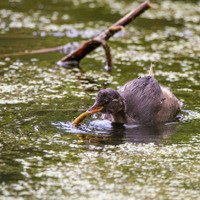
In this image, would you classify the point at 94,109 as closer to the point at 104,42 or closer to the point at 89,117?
the point at 89,117

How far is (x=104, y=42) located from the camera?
1034 cm

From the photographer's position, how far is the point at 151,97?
7.97 meters

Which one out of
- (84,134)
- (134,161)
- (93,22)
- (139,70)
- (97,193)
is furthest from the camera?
(93,22)

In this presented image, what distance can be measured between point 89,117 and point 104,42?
2.88 metres

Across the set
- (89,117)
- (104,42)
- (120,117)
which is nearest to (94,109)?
(89,117)

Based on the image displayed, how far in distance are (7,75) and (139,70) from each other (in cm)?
257

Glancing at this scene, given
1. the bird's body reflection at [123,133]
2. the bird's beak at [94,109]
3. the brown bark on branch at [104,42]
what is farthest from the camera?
the brown bark on branch at [104,42]

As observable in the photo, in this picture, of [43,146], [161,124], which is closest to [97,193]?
[43,146]

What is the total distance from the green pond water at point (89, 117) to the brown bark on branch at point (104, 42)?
0.80 ft

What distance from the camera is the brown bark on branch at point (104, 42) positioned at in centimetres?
1037

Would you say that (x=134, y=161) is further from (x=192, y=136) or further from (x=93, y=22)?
(x=93, y=22)

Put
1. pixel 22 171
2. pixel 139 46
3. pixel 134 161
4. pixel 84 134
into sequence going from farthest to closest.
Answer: pixel 139 46 → pixel 84 134 → pixel 134 161 → pixel 22 171

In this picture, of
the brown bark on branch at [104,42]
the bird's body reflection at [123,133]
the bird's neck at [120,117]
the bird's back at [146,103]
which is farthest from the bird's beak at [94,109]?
the brown bark on branch at [104,42]

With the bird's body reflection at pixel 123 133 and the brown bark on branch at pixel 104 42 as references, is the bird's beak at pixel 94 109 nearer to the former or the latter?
the bird's body reflection at pixel 123 133
